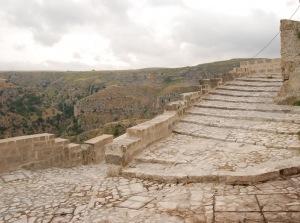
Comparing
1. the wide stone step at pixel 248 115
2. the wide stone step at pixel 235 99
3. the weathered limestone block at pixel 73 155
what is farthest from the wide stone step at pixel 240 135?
the wide stone step at pixel 235 99

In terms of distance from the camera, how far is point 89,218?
5113 mm

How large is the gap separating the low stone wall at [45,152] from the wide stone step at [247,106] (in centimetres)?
455

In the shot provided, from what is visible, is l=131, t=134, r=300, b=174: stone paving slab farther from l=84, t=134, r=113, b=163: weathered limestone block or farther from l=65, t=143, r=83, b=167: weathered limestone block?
l=65, t=143, r=83, b=167: weathered limestone block

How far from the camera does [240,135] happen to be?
9.14m

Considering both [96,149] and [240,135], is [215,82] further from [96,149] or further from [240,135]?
[96,149]

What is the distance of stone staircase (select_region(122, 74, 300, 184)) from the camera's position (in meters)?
6.21

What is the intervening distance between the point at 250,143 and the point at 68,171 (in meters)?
4.52

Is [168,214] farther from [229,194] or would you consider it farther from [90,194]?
[90,194]

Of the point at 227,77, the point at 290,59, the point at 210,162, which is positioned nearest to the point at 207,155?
the point at 210,162

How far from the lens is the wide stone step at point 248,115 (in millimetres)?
10195

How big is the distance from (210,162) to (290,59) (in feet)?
21.3

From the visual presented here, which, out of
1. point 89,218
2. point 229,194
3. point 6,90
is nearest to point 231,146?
point 229,194

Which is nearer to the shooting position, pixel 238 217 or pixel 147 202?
pixel 238 217

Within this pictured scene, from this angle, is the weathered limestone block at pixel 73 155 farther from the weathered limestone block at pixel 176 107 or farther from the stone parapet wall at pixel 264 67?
the stone parapet wall at pixel 264 67
